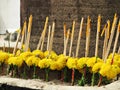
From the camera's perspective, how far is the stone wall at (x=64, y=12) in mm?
7469

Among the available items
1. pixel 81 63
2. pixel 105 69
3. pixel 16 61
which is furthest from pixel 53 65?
pixel 105 69

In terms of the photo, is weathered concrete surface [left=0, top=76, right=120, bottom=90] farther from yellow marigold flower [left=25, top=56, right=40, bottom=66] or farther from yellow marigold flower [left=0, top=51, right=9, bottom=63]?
yellow marigold flower [left=0, top=51, right=9, bottom=63]

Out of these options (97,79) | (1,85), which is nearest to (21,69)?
(1,85)

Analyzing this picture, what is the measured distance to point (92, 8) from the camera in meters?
7.56

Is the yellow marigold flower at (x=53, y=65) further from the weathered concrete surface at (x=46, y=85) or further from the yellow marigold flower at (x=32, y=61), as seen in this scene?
the weathered concrete surface at (x=46, y=85)

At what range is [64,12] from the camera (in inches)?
310

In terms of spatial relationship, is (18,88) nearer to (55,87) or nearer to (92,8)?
(55,87)

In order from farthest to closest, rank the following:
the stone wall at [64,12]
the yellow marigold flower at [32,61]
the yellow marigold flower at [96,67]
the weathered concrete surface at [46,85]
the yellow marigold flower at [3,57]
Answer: the stone wall at [64,12] → the yellow marigold flower at [3,57] → the yellow marigold flower at [32,61] → the yellow marigold flower at [96,67] → the weathered concrete surface at [46,85]

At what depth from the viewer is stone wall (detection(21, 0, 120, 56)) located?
7.47m

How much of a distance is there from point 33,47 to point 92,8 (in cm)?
149

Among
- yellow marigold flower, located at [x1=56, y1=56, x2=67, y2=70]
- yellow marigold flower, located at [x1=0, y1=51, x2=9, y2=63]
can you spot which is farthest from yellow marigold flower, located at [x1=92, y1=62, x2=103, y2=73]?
yellow marigold flower, located at [x1=0, y1=51, x2=9, y2=63]

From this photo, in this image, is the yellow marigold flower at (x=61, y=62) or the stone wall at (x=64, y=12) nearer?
the yellow marigold flower at (x=61, y=62)

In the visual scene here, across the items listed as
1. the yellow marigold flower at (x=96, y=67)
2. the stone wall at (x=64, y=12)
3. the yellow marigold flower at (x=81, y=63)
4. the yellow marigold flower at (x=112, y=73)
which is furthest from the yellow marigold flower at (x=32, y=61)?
the stone wall at (x=64, y=12)

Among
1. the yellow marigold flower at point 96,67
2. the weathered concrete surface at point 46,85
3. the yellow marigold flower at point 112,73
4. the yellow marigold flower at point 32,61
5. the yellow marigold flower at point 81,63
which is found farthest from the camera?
the yellow marigold flower at point 32,61
